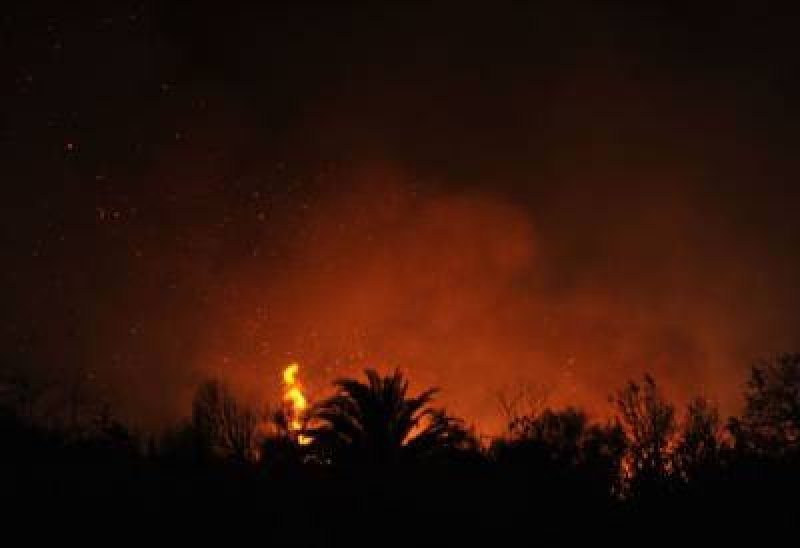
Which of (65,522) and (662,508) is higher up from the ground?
(65,522)

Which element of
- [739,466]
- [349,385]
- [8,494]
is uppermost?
[349,385]

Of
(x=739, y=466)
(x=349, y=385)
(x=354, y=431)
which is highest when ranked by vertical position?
(x=349, y=385)

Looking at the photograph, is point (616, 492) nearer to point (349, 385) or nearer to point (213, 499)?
point (213, 499)

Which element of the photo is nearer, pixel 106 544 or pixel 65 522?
pixel 106 544

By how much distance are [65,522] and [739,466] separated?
31.9 ft

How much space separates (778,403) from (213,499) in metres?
40.8

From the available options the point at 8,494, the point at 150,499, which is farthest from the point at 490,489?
the point at 8,494

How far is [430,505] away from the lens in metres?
11.3

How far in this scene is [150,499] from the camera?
1151 cm

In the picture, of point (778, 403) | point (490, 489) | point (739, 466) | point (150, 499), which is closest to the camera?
point (739, 466)

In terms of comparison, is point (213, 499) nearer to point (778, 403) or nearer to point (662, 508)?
point (662, 508)

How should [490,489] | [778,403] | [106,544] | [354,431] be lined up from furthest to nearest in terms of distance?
[778,403], [354,431], [490,489], [106,544]

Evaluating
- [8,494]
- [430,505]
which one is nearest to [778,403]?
[430,505]

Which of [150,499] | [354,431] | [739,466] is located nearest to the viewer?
[739,466]
